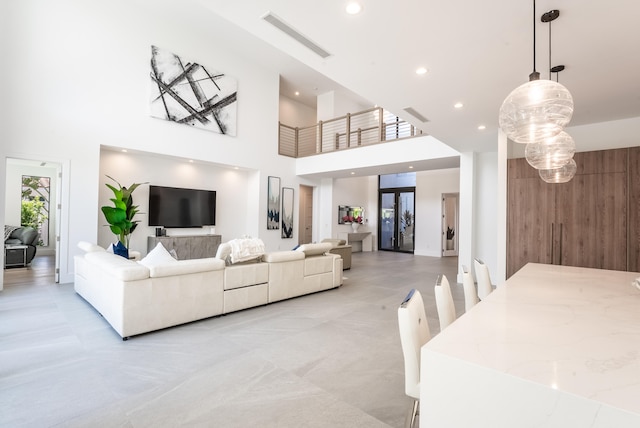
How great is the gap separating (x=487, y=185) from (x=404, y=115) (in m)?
3.42

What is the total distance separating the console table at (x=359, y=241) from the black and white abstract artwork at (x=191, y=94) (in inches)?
233

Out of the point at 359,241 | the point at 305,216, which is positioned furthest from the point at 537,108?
the point at 359,241

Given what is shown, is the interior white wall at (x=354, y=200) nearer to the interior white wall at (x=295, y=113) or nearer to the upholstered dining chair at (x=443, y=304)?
the interior white wall at (x=295, y=113)

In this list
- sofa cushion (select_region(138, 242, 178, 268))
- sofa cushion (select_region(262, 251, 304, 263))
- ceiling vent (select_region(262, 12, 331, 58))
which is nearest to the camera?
ceiling vent (select_region(262, 12, 331, 58))

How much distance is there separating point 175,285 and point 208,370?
127 centimetres

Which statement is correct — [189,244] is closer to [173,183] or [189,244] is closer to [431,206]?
[173,183]

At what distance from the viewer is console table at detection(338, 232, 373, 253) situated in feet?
39.3

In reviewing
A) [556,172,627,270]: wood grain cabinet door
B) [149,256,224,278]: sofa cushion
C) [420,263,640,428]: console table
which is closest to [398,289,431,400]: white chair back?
[420,263,640,428]: console table

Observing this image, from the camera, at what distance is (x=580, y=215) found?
4.20 m

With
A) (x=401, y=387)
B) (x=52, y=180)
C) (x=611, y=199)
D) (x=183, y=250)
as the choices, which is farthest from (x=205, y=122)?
(x=611, y=199)

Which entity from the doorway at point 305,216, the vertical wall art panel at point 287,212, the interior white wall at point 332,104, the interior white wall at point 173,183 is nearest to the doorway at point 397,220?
the doorway at point 305,216

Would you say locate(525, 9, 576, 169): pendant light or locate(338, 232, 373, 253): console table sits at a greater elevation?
locate(525, 9, 576, 169): pendant light

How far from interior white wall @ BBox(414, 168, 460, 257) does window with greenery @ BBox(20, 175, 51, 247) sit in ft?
38.8

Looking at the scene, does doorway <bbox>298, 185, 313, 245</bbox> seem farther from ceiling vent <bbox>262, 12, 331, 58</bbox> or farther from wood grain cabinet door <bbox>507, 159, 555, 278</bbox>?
ceiling vent <bbox>262, 12, 331, 58</bbox>
